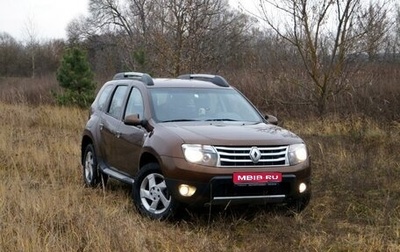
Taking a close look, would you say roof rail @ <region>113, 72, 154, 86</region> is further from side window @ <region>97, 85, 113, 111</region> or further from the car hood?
the car hood

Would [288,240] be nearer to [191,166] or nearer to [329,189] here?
[191,166]

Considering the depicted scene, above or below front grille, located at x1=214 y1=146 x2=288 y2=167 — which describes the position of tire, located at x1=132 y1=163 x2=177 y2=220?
below

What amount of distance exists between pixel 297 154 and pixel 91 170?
3.35m

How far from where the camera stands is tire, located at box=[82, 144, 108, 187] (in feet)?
24.5

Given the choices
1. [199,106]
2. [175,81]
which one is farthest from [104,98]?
[199,106]

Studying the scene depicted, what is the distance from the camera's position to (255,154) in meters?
5.25

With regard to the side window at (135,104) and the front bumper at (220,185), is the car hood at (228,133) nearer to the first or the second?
the front bumper at (220,185)

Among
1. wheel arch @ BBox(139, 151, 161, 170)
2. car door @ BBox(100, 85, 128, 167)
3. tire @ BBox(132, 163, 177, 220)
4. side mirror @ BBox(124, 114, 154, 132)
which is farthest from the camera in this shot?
car door @ BBox(100, 85, 128, 167)

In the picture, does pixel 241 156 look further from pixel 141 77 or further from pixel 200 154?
pixel 141 77

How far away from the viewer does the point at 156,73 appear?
15.2 metres

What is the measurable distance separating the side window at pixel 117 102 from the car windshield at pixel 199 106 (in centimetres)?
73

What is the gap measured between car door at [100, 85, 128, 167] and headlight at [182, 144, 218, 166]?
1.73 meters

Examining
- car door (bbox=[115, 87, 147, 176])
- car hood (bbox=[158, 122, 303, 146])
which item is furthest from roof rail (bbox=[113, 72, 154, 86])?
car hood (bbox=[158, 122, 303, 146])

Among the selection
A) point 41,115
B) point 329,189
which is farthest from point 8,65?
point 329,189
